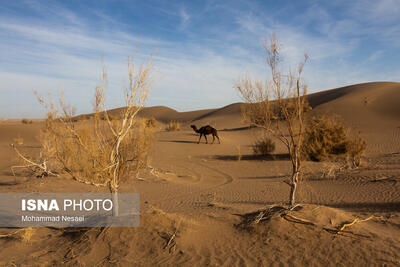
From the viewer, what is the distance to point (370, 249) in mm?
4434

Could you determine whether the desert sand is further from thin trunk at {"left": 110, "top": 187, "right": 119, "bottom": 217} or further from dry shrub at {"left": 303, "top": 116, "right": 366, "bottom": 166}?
dry shrub at {"left": 303, "top": 116, "right": 366, "bottom": 166}

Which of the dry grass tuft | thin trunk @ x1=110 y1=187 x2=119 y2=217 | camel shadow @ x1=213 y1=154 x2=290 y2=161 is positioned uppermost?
thin trunk @ x1=110 y1=187 x2=119 y2=217

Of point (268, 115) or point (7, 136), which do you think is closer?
point (268, 115)

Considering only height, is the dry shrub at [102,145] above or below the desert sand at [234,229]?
above

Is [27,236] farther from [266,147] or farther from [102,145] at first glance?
[266,147]

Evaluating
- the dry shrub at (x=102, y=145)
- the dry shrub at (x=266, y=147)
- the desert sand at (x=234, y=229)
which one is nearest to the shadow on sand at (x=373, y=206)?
the desert sand at (x=234, y=229)

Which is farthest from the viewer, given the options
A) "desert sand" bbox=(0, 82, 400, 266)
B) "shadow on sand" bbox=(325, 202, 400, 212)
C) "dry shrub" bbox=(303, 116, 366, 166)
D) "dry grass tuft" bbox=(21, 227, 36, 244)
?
"dry shrub" bbox=(303, 116, 366, 166)

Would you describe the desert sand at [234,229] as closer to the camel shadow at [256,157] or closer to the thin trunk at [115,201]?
the thin trunk at [115,201]

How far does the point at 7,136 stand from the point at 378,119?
37.3 meters

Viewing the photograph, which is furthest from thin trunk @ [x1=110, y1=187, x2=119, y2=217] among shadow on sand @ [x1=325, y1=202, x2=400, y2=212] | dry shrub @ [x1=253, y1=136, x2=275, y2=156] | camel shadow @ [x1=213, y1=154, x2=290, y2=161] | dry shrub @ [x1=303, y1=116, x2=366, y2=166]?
dry shrub @ [x1=253, y1=136, x2=275, y2=156]

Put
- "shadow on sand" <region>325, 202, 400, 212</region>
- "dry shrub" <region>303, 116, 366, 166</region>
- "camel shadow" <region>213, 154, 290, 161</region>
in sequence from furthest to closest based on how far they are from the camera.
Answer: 1. "camel shadow" <region>213, 154, 290, 161</region>
2. "dry shrub" <region>303, 116, 366, 166</region>
3. "shadow on sand" <region>325, 202, 400, 212</region>

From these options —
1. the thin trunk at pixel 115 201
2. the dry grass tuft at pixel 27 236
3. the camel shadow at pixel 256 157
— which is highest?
the thin trunk at pixel 115 201

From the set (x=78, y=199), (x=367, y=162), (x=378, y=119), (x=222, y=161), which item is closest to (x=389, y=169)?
(x=367, y=162)

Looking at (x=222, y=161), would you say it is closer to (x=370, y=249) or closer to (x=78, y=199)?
(x=78, y=199)
